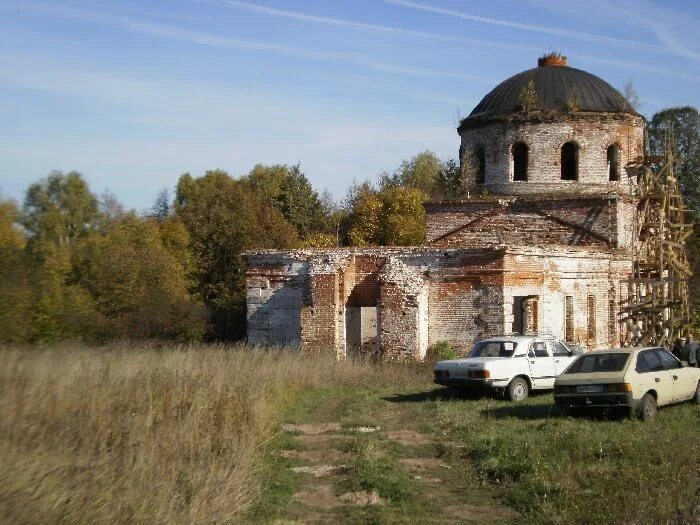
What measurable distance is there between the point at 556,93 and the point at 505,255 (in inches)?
360

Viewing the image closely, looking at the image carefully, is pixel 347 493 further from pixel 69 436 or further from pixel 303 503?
pixel 69 436

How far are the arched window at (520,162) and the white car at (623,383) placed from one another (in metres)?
16.3

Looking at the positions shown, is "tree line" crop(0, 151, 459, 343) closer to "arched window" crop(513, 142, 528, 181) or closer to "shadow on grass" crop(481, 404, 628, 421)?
"arched window" crop(513, 142, 528, 181)

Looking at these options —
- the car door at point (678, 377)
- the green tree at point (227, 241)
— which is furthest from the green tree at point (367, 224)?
the car door at point (678, 377)

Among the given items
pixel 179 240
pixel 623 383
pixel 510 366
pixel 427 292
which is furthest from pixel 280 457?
pixel 179 240

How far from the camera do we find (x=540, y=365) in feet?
64.1

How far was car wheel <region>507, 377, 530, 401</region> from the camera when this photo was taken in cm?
1895

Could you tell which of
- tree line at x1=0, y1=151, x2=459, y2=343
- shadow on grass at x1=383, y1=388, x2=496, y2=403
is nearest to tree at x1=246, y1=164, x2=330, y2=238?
tree line at x1=0, y1=151, x2=459, y2=343

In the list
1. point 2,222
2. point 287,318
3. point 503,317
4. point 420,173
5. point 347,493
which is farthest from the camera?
point 420,173

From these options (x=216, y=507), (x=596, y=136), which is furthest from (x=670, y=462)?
(x=596, y=136)

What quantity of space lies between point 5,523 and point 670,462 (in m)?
8.27

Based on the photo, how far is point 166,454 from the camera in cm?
1035

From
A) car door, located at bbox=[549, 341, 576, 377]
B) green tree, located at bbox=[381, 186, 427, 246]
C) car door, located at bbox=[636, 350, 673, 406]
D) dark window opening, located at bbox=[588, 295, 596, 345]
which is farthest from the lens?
green tree, located at bbox=[381, 186, 427, 246]

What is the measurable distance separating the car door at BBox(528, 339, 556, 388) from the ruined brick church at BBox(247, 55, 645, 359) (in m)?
6.02
